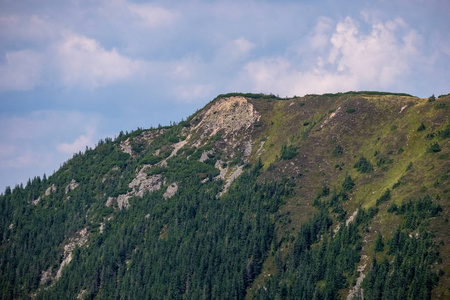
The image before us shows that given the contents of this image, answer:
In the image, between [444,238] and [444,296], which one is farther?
[444,238]

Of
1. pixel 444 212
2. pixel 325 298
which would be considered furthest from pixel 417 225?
pixel 325 298

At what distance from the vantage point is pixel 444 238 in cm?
19075

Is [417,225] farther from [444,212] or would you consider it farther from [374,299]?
[374,299]

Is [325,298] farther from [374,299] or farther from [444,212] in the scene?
[444,212]

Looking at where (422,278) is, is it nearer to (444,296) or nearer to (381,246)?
(444,296)

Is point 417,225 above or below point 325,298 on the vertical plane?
above

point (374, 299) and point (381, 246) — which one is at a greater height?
point (381, 246)

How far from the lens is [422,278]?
179500 millimetres

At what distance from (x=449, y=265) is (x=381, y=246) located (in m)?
22.9

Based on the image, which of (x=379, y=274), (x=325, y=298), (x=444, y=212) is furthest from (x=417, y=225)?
(x=325, y=298)

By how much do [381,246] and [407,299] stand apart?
78.1 ft

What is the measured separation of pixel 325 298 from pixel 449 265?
36.7m

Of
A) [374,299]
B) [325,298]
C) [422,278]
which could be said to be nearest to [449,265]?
[422,278]

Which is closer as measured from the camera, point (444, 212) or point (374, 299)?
point (374, 299)
